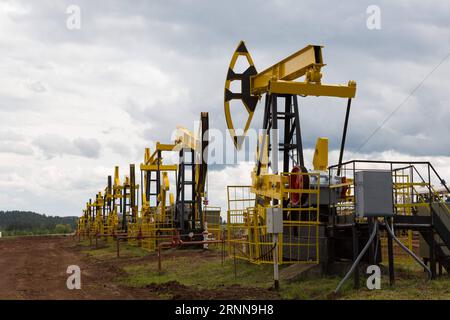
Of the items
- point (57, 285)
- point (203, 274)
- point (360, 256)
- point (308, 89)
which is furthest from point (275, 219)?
point (57, 285)

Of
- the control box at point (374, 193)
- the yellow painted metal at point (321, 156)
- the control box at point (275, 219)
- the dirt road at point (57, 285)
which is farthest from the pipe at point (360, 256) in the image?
the dirt road at point (57, 285)

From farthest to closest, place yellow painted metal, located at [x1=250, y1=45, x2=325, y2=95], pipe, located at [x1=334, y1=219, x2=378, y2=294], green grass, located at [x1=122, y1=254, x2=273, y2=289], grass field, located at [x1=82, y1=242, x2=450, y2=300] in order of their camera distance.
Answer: yellow painted metal, located at [x1=250, y1=45, x2=325, y2=95]
green grass, located at [x1=122, y1=254, x2=273, y2=289]
pipe, located at [x1=334, y1=219, x2=378, y2=294]
grass field, located at [x1=82, y1=242, x2=450, y2=300]

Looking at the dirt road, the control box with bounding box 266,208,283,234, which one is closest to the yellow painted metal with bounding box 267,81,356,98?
the control box with bounding box 266,208,283,234

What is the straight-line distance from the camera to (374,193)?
11094mm

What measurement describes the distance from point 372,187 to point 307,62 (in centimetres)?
432

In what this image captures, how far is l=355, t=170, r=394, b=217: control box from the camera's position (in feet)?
36.3

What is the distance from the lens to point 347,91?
1479 centimetres

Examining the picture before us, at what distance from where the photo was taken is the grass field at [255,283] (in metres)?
10.6

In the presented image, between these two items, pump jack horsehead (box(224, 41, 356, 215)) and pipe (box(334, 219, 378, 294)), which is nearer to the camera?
pipe (box(334, 219, 378, 294))

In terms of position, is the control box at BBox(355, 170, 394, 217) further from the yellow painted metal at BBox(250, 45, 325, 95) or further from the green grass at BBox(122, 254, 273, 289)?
the yellow painted metal at BBox(250, 45, 325, 95)

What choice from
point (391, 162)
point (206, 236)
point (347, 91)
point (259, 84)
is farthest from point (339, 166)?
point (206, 236)

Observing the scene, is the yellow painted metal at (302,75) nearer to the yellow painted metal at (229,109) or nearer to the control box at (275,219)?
the yellow painted metal at (229,109)

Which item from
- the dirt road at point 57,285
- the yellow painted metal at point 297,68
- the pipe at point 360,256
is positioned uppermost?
the yellow painted metal at point 297,68

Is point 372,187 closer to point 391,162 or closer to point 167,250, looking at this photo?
point 391,162
